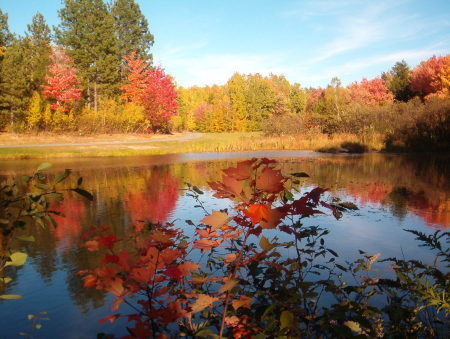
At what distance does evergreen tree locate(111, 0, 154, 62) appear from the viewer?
40688mm

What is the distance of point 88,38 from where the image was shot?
30.3 m

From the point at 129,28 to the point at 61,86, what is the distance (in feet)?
56.5

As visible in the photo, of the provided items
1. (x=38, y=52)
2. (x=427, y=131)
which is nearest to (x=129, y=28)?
(x=38, y=52)

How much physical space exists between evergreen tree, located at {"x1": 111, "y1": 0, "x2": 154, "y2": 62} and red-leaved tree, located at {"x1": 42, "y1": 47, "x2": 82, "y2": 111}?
1151 cm

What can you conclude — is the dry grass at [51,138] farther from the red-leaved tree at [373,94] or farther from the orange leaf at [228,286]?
the red-leaved tree at [373,94]

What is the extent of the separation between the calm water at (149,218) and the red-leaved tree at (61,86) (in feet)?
61.8

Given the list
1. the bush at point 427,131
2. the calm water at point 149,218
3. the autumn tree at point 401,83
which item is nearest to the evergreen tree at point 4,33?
the calm water at point 149,218

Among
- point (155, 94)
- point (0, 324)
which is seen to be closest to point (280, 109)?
point (155, 94)

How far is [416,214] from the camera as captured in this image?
5809 millimetres

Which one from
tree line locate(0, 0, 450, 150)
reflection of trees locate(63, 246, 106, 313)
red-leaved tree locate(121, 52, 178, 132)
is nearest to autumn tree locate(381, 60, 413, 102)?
tree line locate(0, 0, 450, 150)

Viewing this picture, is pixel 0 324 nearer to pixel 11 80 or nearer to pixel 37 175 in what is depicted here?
pixel 37 175

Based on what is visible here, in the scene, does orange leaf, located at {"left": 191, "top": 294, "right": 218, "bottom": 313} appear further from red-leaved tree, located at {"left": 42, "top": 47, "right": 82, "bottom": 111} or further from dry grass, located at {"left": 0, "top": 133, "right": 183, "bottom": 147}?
red-leaved tree, located at {"left": 42, "top": 47, "right": 82, "bottom": 111}

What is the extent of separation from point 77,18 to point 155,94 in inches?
373

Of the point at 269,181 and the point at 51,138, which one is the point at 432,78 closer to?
the point at 51,138
